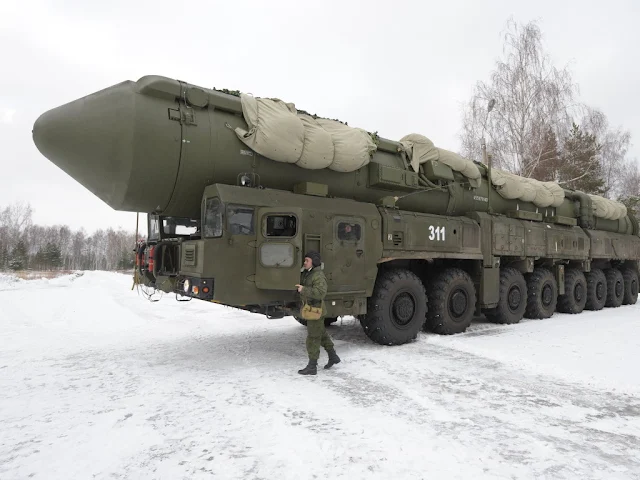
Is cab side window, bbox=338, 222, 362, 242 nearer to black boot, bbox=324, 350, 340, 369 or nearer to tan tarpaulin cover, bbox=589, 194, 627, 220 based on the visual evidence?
black boot, bbox=324, 350, 340, 369

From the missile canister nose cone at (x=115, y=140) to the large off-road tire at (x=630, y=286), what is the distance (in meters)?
13.8

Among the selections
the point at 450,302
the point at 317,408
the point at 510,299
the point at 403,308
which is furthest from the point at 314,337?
the point at 510,299

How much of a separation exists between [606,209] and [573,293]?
10.7 feet

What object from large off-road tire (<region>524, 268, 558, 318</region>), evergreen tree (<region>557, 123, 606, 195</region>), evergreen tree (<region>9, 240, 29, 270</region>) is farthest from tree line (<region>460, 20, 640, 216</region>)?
evergreen tree (<region>9, 240, 29, 270</region>)

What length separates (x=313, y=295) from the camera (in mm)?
4582

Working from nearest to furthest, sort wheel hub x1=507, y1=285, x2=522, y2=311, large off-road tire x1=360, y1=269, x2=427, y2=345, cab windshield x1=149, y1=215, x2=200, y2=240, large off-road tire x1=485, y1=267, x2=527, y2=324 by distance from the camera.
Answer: cab windshield x1=149, y1=215, x2=200, y2=240
large off-road tire x1=360, y1=269, x2=427, y2=345
large off-road tire x1=485, y1=267, x2=527, y2=324
wheel hub x1=507, y1=285, x2=522, y2=311

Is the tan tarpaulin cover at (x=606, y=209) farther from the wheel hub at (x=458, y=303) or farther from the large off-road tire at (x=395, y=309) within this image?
the large off-road tire at (x=395, y=309)

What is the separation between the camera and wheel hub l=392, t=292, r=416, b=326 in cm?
620

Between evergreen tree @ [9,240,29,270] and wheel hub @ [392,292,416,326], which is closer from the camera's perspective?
wheel hub @ [392,292,416,326]

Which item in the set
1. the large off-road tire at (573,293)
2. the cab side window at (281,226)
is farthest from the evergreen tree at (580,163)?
Result: the cab side window at (281,226)

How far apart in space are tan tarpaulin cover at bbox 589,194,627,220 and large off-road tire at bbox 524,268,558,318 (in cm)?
331

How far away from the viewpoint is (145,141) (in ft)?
15.1

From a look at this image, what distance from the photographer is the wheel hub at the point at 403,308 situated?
620 cm

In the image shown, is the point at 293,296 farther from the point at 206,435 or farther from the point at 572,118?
the point at 572,118
